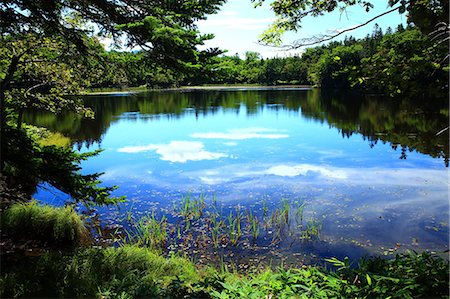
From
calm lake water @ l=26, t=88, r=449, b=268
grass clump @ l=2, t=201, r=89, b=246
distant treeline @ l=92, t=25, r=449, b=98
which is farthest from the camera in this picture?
calm lake water @ l=26, t=88, r=449, b=268

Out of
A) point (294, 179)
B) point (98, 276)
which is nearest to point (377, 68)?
point (98, 276)

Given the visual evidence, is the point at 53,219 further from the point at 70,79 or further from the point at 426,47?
the point at 426,47

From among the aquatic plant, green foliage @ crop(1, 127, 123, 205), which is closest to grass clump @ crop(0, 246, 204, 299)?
green foliage @ crop(1, 127, 123, 205)

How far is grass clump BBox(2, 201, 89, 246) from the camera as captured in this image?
29.6 ft

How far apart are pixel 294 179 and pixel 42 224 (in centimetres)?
1020

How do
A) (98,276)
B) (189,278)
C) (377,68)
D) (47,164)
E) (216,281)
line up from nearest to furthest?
(377,68) → (216,281) → (47,164) → (98,276) → (189,278)

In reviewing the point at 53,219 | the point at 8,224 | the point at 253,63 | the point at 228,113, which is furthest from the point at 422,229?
the point at 253,63

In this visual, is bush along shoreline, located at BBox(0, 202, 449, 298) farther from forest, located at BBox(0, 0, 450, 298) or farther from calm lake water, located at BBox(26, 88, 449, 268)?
calm lake water, located at BBox(26, 88, 449, 268)

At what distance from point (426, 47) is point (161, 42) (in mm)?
3493

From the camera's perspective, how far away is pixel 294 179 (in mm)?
16016

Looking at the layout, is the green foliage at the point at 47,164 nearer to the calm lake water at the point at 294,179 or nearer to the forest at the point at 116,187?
the forest at the point at 116,187

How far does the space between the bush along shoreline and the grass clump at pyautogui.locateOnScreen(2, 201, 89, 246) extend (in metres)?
1.08

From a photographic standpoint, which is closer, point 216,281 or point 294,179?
point 216,281

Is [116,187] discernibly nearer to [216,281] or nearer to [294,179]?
[216,281]
